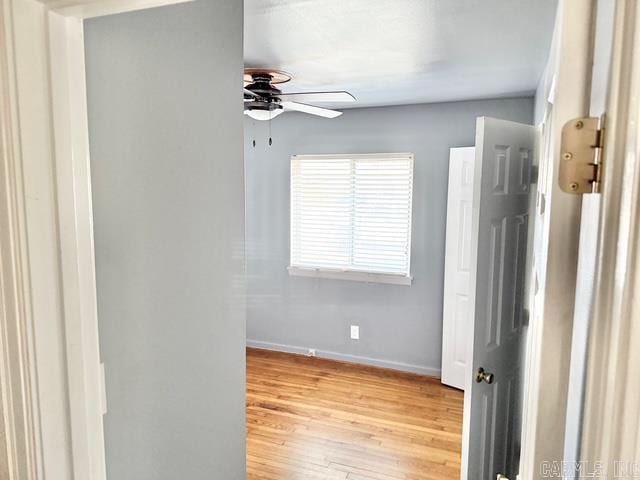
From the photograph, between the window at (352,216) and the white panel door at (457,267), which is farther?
the window at (352,216)

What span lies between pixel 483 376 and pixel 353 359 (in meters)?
2.50

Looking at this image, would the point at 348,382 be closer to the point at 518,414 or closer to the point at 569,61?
the point at 518,414

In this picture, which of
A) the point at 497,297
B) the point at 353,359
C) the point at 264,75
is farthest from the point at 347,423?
the point at 264,75

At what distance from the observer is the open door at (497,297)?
1.87 m

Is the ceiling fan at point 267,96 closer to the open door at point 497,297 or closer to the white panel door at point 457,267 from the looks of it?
the open door at point 497,297

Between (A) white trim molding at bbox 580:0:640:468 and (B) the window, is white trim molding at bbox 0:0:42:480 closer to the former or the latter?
(A) white trim molding at bbox 580:0:640:468

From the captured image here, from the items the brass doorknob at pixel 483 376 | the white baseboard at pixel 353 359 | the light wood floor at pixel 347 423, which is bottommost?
the light wood floor at pixel 347 423

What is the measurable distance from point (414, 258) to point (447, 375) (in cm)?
105

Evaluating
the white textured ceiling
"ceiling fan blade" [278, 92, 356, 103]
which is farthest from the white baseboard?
"ceiling fan blade" [278, 92, 356, 103]

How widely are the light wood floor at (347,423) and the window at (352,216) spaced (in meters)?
0.93

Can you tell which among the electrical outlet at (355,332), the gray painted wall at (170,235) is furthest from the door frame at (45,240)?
the electrical outlet at (355,332)

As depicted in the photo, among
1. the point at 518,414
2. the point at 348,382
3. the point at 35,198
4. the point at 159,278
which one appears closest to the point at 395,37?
the point at 159,278

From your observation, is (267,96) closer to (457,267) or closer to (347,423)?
(457,267)

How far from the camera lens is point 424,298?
399cm
